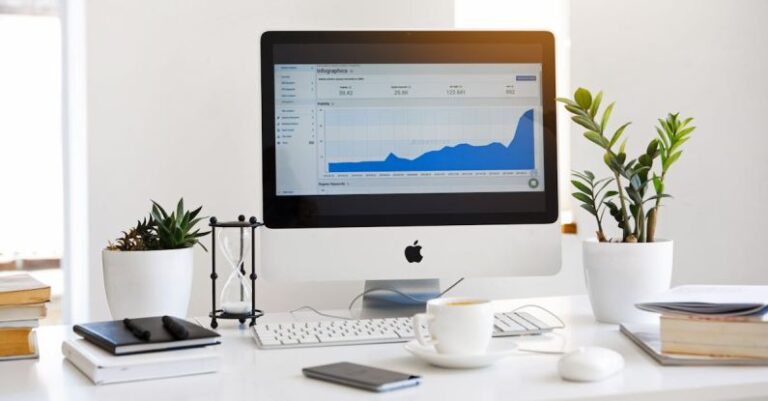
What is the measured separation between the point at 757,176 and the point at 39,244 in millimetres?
3882

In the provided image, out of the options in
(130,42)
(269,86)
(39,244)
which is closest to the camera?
(269,86)

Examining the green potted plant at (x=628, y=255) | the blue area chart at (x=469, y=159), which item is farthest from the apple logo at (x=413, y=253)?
the green potted plant at (x=628, y=255)

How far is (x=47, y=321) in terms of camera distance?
4.56 metres

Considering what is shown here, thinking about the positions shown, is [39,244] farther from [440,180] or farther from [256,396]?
[256,396]

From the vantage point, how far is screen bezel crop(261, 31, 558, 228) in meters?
1.64

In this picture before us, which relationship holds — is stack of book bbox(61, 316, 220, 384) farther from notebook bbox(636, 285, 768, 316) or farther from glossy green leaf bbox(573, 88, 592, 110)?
glossy green leaf bbox(573, 88, 592, 110)

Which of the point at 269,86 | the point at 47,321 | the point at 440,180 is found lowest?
the point at 47,321

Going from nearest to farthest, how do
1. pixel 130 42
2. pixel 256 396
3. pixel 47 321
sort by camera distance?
pixel 256 396, pixel 130 42, pixel 47 321

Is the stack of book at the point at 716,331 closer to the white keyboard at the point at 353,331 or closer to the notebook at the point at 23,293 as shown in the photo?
the white keyboard at the point at 353,331

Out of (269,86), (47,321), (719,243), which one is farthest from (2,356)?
(47,321)

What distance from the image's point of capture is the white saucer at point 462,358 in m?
1.14

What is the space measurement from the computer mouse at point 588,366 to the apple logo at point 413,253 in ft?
1.89

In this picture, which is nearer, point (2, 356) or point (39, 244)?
point (2, 356)

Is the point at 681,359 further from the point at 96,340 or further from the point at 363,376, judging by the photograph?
the point at 96,340
